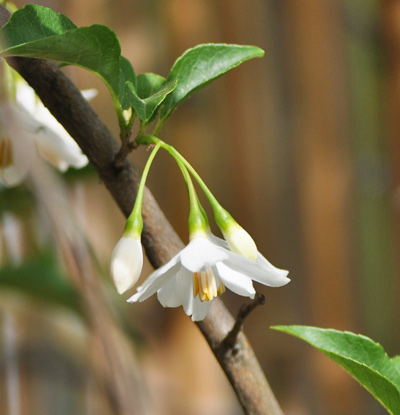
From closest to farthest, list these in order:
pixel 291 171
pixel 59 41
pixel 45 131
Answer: pixel 59 41 → pixel 45 131 → pixel 291 171

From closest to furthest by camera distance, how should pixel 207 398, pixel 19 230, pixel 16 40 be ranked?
pixel 16 40, pixel 19 230, pixel 207 398

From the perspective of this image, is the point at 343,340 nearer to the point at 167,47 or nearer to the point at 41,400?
the point at 41,400

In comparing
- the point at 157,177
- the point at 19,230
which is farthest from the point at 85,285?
the point at 157,177

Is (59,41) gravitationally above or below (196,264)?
above

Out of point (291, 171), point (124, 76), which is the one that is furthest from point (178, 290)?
point (291, 171)

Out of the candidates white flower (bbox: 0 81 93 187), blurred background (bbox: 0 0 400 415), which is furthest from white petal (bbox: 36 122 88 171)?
blurred background (bbox: 0 0 400 415)

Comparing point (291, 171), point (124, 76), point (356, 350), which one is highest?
point (124, 76)

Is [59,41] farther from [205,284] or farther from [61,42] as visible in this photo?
[205,284]
